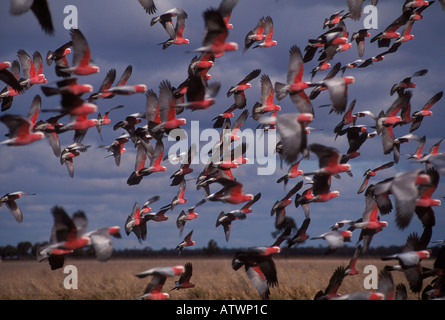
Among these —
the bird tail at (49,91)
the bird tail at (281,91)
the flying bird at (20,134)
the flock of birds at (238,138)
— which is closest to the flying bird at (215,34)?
the flock of birds at (238,138)

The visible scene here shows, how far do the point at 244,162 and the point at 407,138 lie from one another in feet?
19.2

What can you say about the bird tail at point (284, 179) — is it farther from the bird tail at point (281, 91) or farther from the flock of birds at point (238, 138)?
the bird tail at point (281, 91)

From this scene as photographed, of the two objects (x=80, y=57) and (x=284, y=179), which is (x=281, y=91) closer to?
(x=284, y=179)

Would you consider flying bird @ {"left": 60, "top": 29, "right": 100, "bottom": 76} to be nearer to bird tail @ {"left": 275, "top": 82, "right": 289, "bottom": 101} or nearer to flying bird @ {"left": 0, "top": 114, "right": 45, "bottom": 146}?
flying bird @ {"left": 0, "top": 114, "right": 45, "bottom": 146}

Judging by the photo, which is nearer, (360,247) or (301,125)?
(301,125)

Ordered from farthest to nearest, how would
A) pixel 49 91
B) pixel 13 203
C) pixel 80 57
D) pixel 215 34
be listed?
pixel 13 203 → pixel 80 57 → pixel 215 34 → pixel 49 91

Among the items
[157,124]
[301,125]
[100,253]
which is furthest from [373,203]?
[100,253]

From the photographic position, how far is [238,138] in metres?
18.5

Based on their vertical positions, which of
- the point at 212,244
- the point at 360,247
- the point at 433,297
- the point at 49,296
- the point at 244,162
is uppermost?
the point at 244,162

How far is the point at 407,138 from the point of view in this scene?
727 inches

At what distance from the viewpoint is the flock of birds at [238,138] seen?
1355cm

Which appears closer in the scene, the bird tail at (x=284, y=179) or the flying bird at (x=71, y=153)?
the flying bird at (x=71, y=153)

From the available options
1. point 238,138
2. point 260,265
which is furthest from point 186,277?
point 238,138

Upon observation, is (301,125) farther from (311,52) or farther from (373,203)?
(311,52)
